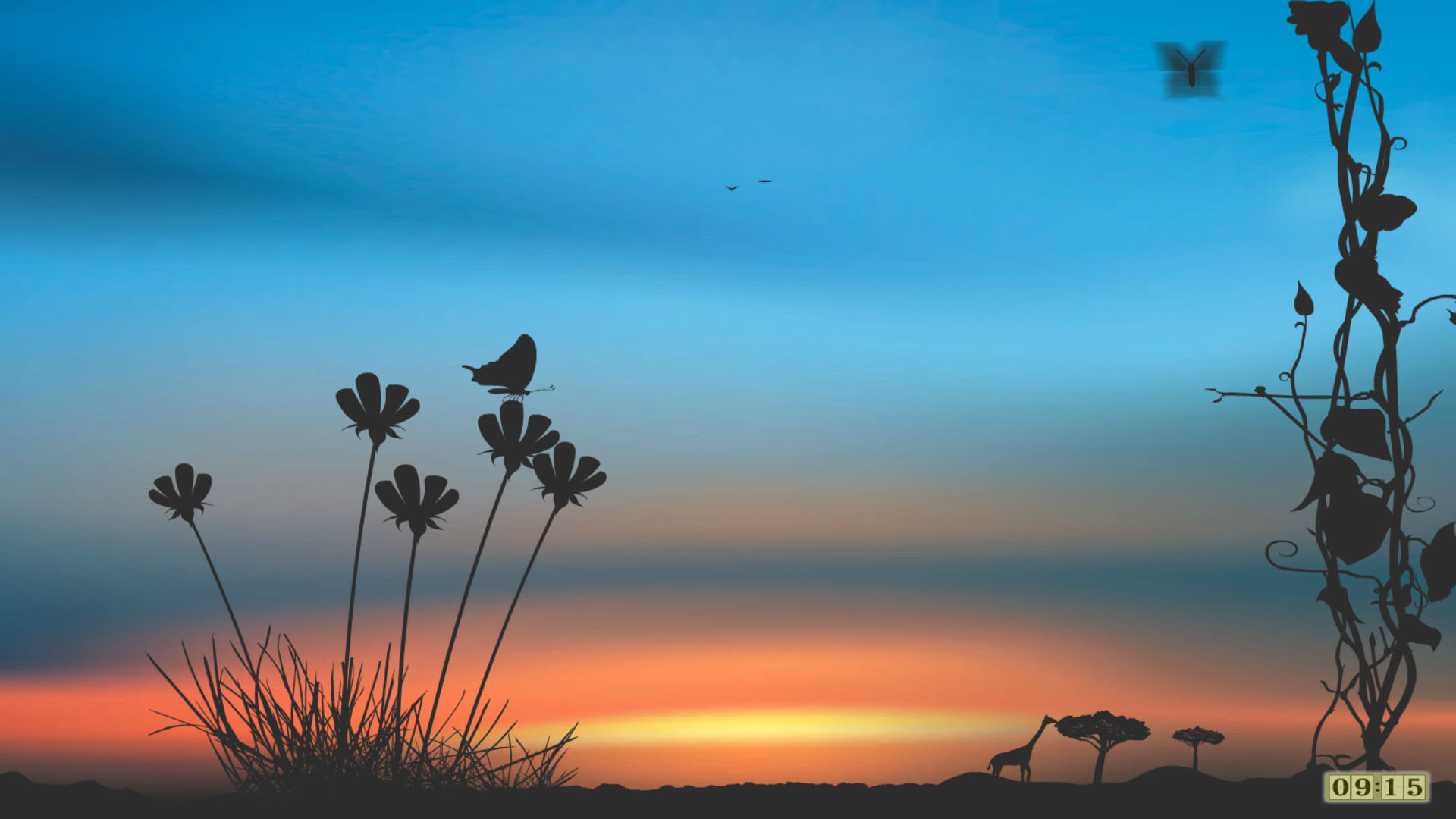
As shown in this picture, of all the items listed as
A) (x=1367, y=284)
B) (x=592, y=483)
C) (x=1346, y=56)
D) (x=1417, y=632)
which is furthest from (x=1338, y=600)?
(x=592, y=483)

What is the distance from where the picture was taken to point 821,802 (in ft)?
12.0

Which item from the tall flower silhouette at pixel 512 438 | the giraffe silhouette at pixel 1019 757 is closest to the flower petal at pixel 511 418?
the tall flower silhouette at pixel 512 438

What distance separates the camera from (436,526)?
354 centimetres

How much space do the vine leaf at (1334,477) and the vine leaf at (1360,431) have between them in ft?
0.15

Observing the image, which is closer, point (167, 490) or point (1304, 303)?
point (1304, 303)

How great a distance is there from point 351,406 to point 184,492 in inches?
36.2

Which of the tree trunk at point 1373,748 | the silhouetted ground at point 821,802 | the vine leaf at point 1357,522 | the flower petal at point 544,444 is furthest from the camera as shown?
the flower petal at point 544,444

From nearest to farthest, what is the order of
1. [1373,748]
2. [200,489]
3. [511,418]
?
1. [1373,748]
2. [511,418]
3. [200,489]

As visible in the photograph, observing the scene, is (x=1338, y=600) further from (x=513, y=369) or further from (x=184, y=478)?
(x=184, y=478)

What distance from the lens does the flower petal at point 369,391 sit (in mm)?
3514

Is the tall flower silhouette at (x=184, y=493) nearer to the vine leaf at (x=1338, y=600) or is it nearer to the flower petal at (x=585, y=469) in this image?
the flower petal at (x=585, y=469)

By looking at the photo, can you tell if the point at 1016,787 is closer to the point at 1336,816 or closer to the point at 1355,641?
the point at 1336,816

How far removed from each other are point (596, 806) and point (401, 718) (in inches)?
32.1

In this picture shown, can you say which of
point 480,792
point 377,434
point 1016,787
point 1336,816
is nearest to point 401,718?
point 480,792
